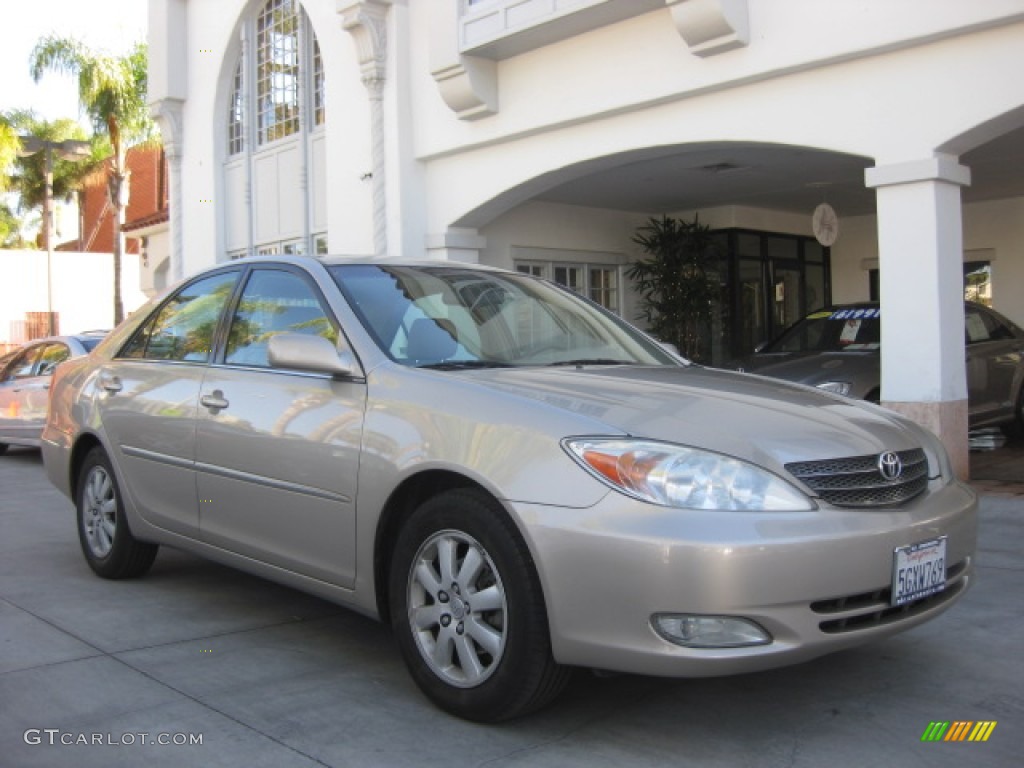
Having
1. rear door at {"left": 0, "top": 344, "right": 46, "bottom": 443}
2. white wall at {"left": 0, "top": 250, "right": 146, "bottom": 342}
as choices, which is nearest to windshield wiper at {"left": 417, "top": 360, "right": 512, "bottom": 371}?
rear door at {"left": 0, "top": 344, "right": 46, "bottom": 443}

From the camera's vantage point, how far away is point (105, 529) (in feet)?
17.9

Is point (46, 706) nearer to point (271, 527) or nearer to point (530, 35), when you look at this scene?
point (271, 527)

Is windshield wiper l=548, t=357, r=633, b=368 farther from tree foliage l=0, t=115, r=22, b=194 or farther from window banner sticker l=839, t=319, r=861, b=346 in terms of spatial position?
tree foliage l=0, t=115, r=22, b=194

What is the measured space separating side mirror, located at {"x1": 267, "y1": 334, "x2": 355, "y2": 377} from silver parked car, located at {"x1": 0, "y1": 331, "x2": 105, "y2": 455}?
764 centimetres

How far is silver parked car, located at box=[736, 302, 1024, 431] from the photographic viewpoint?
9.07m

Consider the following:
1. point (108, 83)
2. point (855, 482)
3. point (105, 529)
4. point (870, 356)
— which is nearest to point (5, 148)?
point (108, 83)

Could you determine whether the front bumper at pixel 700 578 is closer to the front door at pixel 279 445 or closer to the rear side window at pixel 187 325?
the front door at pixel 279 445

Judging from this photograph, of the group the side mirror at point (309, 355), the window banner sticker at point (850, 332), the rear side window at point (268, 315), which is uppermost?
the window banner sticker at point (850, 332)

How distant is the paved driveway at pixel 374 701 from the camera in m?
3.21

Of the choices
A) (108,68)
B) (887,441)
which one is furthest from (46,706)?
(108,68)

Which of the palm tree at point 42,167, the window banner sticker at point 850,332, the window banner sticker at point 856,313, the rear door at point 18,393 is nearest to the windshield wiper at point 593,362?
the window banner sticker at point 850,332

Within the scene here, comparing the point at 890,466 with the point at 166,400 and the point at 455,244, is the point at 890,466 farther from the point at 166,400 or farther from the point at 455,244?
the point at 455,244

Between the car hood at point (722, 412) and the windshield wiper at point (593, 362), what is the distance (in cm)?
15

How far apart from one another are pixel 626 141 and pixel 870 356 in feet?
9.91
